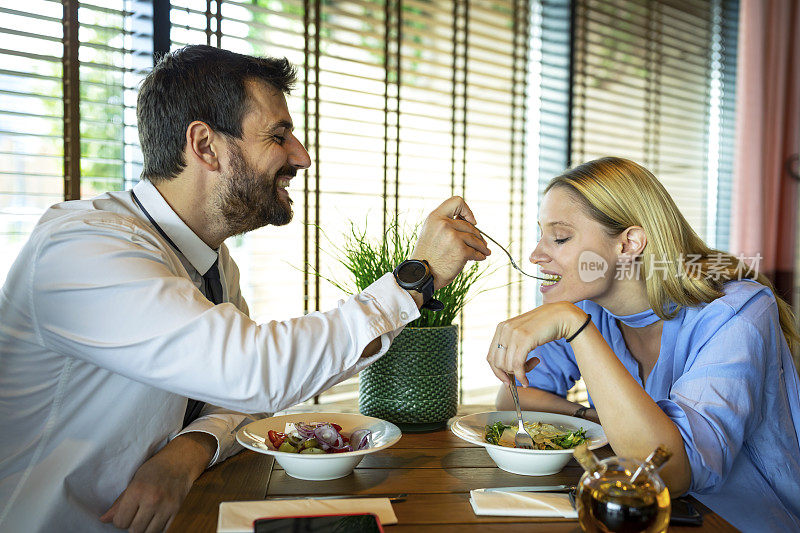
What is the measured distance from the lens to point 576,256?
1628mm

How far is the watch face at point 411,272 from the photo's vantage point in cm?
130

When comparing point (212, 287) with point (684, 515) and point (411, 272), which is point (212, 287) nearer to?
point (411, 272)

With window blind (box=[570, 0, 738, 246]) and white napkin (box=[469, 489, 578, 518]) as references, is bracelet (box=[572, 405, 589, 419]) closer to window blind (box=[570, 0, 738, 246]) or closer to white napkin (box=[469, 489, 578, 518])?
white napkin (box=[469, 489, 578, 518])

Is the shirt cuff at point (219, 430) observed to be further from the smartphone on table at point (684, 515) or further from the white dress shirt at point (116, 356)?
the smartphone on table at point (684, 515)

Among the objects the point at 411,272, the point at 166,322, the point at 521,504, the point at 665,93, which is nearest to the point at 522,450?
the point at 521,504

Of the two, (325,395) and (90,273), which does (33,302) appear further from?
(325,395)

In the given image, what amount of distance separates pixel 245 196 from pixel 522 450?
830 mm

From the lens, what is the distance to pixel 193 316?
1.13 metres

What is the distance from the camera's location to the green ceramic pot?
4.78ft

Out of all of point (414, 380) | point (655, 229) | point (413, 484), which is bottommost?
point (413, 484)

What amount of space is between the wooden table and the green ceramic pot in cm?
7

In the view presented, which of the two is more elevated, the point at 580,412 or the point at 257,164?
the point at 257,164

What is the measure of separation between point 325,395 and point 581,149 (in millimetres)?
1811

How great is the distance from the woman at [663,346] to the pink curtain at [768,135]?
8.55ft
